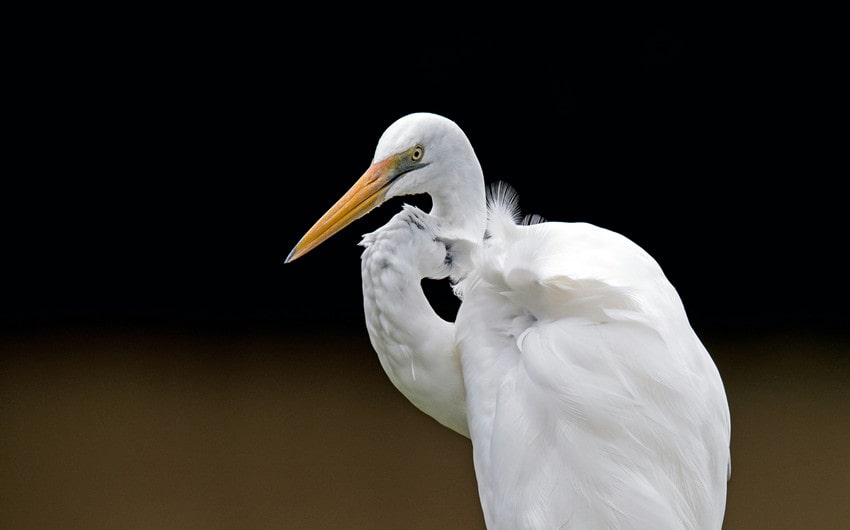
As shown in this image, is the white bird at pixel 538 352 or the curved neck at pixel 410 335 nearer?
the white bird at pixel 538 352

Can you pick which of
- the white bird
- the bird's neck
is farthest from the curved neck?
the bird's neck

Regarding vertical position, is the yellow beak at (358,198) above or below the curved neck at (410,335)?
above

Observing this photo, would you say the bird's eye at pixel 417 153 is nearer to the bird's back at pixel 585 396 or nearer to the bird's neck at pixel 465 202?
the bird's neck at pixel 465 202

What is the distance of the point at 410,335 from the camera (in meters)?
1.67

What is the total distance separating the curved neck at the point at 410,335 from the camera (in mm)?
1651

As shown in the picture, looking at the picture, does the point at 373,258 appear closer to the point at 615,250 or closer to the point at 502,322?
the point at 502,322

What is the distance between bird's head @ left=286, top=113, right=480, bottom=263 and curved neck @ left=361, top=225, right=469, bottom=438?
8 centimetres

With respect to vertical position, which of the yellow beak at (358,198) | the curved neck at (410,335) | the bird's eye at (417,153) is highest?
the bird's eye at (417,153)

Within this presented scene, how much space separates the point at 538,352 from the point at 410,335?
240mm

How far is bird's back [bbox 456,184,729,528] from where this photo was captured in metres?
1.46

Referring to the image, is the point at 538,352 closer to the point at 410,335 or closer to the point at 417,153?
the point at 410,335

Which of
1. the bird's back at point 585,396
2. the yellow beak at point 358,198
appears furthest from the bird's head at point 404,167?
the bird's back at point 585,396

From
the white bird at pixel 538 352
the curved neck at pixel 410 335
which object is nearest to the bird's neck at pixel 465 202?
the white bird at pixel 538 352

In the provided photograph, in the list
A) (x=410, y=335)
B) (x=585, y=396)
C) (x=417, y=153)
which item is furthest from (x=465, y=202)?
(x=585, y=396)
